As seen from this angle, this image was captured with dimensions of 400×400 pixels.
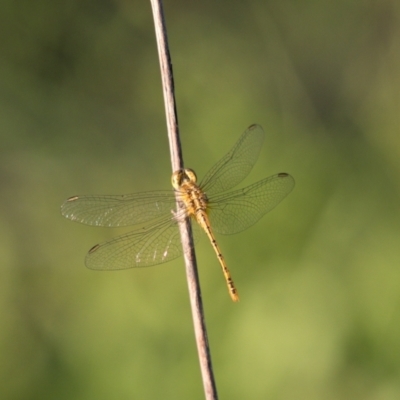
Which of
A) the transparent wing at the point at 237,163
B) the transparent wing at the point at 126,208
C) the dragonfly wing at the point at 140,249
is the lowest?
the dragonfly wing at the point at 140,249

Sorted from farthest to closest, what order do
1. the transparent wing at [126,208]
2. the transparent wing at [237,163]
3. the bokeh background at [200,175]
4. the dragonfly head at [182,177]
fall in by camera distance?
the bokeh background at [200,175]
the transparent wing at [237,163]
the transparent wing at [126,208]
the dragonfly head at [182,177]

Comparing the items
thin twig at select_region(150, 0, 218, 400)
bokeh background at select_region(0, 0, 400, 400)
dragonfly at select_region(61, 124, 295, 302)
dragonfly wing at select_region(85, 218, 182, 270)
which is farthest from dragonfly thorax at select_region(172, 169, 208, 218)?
bokeh background at select_region(0, 0, 400, 400)

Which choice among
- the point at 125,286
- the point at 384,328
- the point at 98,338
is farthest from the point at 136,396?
the point at 384,328

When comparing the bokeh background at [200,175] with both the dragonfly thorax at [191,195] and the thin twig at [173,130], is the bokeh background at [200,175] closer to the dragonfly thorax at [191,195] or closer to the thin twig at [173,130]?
the dragonfly thorax at [191,195]

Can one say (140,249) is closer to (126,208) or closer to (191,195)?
(126,208)

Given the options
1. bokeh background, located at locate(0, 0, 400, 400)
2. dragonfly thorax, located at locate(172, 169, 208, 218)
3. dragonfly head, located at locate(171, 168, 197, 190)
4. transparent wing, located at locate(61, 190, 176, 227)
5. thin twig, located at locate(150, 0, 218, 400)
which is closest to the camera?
thin twig, located at locate(150, 0, 218, 400)

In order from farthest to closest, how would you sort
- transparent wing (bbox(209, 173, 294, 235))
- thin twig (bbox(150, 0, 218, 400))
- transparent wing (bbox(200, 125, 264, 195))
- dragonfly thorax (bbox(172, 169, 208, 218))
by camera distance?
transparent wing (bbox(200, 125, 264, 195)) < transparent wing (bbox(209, 173, 294, 235)) < dragonfly thorax (bbox(172, 169, 208, 218)) < thin twig (bbox(150, 0, 218, 400))

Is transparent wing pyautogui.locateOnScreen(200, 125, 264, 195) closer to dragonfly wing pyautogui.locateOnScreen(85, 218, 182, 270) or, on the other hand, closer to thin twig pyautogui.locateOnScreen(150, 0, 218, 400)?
dragonfly wing pyautogui.locateOnScreen(85, 218, 182, 270)

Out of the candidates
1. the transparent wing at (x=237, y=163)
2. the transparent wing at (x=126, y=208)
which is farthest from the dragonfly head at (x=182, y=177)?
the transparent wing at (x=237, y=163)
